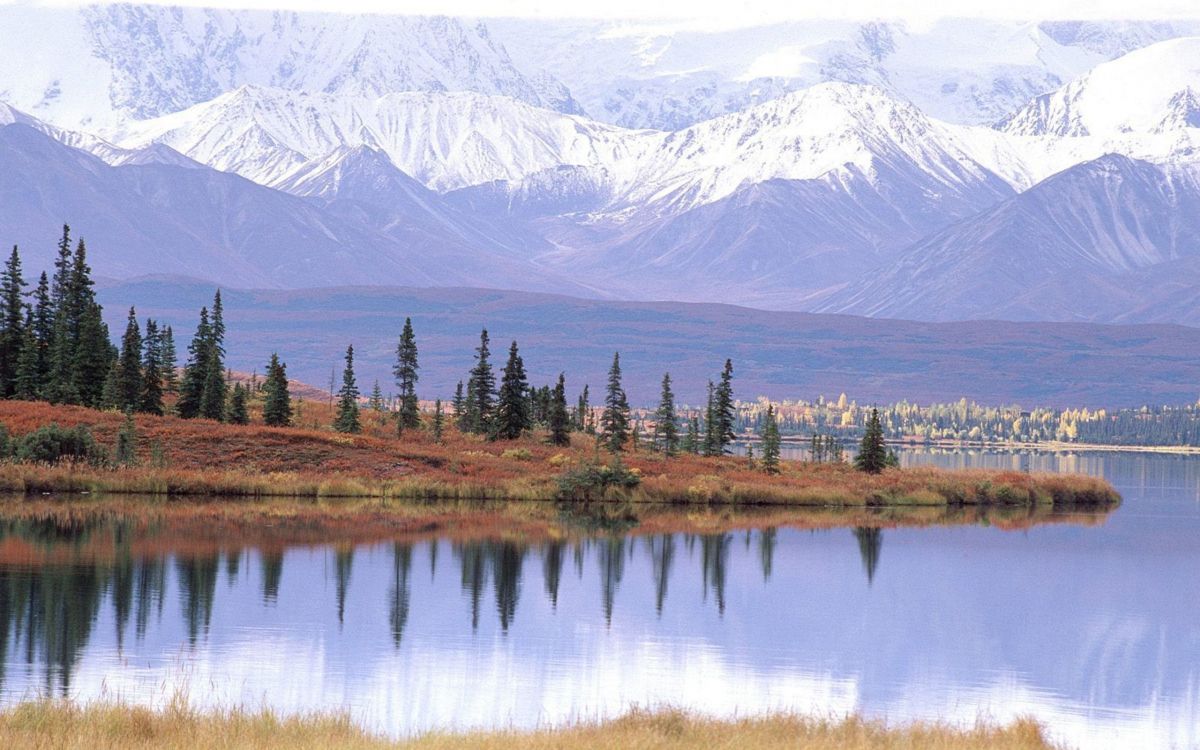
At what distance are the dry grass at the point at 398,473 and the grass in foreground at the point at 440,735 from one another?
178 ft

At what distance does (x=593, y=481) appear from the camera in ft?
322

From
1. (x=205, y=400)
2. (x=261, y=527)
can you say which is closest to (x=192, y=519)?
(x=261, y=527)

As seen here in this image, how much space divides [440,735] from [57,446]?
6044cm

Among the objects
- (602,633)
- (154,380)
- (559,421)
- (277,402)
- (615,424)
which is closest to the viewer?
(602,633)

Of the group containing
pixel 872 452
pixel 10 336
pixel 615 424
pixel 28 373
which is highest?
pixel 10 336

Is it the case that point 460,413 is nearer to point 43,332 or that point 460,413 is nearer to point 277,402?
point 277,402

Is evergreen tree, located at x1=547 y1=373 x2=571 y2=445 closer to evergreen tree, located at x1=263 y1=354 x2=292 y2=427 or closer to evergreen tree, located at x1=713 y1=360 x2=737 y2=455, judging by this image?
evergreen tree, located at x1=713 y1=360 x2=737 y2=455

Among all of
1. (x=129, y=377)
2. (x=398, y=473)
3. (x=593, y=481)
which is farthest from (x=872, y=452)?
(x=129, y=377)

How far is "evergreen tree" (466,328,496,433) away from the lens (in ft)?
385

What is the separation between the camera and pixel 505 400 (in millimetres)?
114750

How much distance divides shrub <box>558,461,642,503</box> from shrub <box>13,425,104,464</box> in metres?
22.6

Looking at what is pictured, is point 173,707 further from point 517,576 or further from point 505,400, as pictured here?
point 505,400

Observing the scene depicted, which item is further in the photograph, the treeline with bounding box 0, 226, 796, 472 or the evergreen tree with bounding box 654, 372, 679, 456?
the evergreen tree with bounding box 654, 372, 679, 456

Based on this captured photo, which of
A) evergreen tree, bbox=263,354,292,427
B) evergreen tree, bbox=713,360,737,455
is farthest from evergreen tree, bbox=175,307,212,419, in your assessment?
evergreen tree, bbox=713,360,737,455
